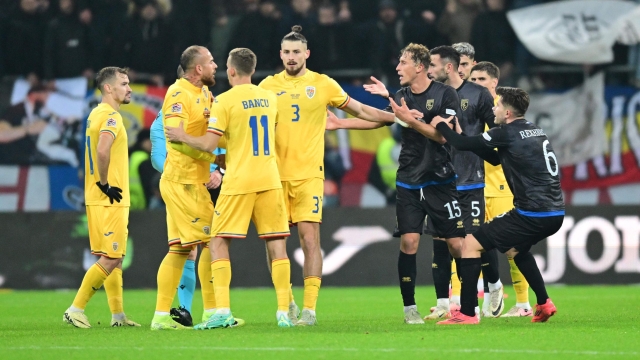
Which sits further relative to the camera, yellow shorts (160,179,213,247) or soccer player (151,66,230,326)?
soccer player (151,66,230,326)

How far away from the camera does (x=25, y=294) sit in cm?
1435

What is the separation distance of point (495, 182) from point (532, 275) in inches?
79.1

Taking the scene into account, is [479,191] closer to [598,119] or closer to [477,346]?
[477,346]

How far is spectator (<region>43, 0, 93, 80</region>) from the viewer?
17.5m

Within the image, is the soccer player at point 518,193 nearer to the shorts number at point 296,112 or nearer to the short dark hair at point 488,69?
the shorts number at point 296,112

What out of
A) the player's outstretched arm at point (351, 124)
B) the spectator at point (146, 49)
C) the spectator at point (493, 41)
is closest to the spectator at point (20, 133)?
the spectator at point (146, 49)

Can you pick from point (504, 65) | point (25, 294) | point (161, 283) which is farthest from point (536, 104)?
point (161, 283)

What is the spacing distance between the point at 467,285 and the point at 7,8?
1241 cm

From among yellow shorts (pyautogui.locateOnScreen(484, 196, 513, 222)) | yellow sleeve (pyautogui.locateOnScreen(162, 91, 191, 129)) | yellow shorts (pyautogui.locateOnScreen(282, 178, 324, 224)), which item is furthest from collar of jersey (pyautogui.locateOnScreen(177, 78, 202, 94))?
yellow shorts (pyautogui.locateOnScreen(484, 196, 513, 222))

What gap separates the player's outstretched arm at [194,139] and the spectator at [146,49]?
892 centimetres

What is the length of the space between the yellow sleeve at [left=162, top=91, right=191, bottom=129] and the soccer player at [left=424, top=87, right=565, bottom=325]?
5.88ft

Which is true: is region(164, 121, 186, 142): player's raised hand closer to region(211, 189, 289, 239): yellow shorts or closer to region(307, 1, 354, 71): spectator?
region(211, 189, 289, 239): yellow shorts

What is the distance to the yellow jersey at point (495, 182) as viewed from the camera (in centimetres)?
1074

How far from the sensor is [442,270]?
960 centimetres
